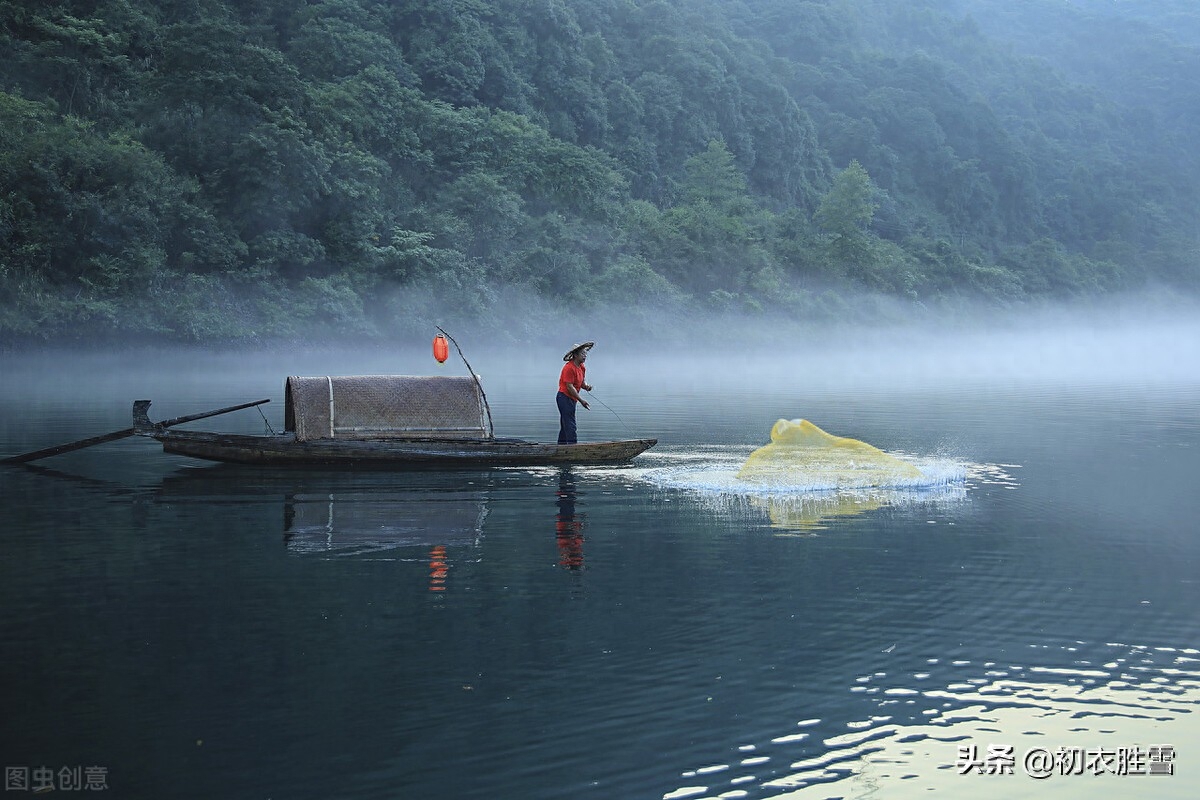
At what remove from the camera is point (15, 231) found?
1874 inches

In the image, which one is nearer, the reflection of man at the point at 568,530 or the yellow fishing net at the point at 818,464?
the reflection of man at the point at 568,530

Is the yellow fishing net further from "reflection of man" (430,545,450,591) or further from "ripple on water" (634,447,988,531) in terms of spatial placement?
"reflection of man" (430,545,450,591)

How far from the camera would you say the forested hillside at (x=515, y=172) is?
5141cm

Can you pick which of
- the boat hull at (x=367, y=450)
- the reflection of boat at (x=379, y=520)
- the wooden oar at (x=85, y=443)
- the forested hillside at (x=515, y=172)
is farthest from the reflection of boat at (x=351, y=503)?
the forested hillside at (x=515, y=172)

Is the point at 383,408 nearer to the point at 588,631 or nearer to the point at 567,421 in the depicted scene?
the point at 567,421

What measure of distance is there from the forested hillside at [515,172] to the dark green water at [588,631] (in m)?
34.8

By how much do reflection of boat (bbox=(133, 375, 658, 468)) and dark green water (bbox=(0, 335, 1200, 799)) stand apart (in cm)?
35

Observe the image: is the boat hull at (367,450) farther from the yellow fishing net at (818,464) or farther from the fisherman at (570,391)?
the yellow fishing net at (818,464)

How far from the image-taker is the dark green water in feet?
22.2

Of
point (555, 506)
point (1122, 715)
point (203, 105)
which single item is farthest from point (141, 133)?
point (1122, 715)

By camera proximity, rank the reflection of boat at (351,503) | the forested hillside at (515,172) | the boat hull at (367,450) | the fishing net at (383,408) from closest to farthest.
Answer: the reflection of boat at (351,503)
the boat hull at (367,450)
the fishing net at (383,408)
the forested hillside at (515,172)

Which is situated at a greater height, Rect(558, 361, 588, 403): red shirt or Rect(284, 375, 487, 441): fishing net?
Rect(558, 361, 588, 403): red shirt

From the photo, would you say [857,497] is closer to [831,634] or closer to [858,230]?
[831,634]

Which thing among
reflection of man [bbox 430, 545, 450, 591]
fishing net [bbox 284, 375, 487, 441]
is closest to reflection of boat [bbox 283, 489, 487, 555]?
reflection of man [bbox 430, 545, 450, 591]
